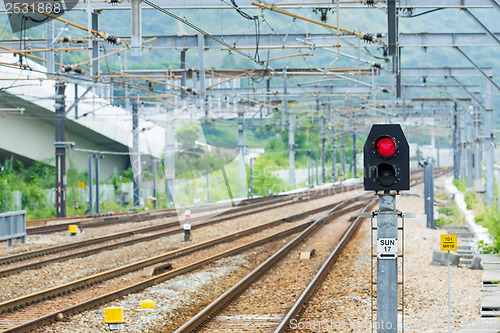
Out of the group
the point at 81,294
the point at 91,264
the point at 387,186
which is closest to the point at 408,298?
the point at 81,294

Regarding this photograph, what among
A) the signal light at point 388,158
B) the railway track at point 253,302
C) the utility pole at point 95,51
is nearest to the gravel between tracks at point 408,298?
→ the railway track at point 253,302

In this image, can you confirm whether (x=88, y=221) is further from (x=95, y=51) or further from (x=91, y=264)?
(x=91, y=264)

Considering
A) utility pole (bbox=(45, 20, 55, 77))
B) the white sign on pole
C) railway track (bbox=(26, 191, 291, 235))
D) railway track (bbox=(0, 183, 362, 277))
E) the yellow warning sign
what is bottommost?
railway track (bbox=(0, 183, 362, 277))

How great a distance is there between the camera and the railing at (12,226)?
19.5 m

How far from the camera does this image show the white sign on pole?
6.70m

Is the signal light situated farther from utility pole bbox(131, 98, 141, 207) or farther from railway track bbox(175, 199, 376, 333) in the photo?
utility pole bbox(131, 98, 141, 207)

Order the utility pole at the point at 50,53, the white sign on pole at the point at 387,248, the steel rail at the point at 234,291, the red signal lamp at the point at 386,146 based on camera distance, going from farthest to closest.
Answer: the utility pole at the point at 50,53 → the steel rail at the point at 234,291 → the white sign on pole at the point at 387,248 → the red signal lamp at the point at 386,146

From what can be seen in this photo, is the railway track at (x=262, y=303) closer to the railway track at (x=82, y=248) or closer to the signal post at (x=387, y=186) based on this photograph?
the signal post at (x=387, y=186)

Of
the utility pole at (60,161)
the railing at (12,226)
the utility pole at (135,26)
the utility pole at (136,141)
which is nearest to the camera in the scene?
the utility pole at (135,26)

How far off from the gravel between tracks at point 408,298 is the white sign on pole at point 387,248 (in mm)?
3189

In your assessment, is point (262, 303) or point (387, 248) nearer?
point (387, 248)

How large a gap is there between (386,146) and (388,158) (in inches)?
4.5

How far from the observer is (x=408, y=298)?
475 inches

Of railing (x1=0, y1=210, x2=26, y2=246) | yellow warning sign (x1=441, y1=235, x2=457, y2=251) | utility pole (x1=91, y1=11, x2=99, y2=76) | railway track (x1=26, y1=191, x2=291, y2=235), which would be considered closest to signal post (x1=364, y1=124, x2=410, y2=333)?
yellow warning sign (x1=441, y1=235, x2=457, y2=251)
